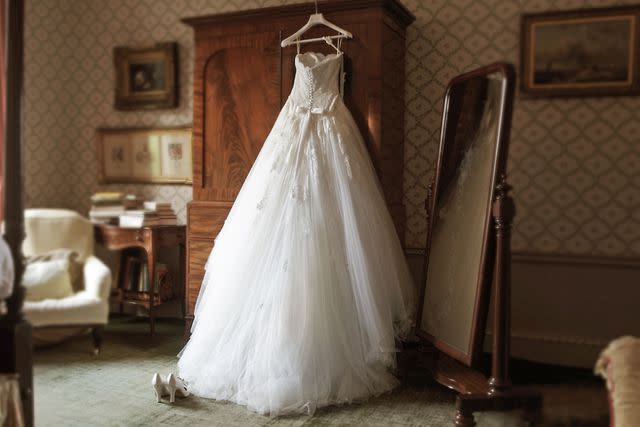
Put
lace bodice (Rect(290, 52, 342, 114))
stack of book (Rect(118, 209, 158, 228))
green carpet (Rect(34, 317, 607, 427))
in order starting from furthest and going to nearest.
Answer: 1. lace bodice (Rect(290, 52, 342, 114))
2. green carpet (Rect(34, 317, 607, 427))
3. stack of book (Rect(118, 209, 158, 228))

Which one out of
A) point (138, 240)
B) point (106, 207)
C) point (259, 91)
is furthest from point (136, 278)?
point (259, 91)

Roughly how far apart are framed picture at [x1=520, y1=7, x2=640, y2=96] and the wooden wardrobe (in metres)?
0.67

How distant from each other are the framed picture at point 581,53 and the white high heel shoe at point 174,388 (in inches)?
86.8

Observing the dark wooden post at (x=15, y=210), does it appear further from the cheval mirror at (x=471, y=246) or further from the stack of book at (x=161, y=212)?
the cheval mirror at (x=471, y=246)

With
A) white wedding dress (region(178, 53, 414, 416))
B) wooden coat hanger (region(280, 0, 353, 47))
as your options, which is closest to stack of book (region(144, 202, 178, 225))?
white wedding dress (region(178, 53, 414, 416))

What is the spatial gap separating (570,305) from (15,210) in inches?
99.5

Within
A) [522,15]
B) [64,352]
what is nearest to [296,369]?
[64,352]

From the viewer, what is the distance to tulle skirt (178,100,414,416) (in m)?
2.31

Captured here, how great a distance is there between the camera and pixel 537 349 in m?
2.88

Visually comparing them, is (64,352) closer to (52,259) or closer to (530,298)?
(52,259)

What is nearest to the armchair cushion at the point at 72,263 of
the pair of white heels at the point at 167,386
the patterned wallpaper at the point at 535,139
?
the patterned wallpaper at the point at 535,139

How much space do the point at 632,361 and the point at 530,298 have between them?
5.29 ft

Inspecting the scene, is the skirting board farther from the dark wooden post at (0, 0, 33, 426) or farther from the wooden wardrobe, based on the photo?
the dark wooden post at (0, 0, 33, 426)

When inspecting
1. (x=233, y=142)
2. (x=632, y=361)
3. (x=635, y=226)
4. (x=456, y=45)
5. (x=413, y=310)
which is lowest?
(x=413, y=310)
